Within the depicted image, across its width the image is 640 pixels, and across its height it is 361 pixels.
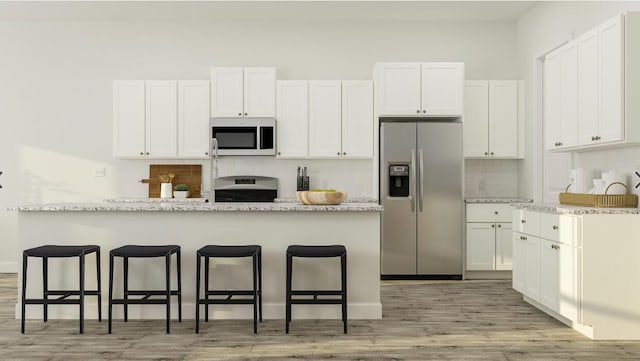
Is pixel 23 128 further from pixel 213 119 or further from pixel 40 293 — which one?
pixel 40 293

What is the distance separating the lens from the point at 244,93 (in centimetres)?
596

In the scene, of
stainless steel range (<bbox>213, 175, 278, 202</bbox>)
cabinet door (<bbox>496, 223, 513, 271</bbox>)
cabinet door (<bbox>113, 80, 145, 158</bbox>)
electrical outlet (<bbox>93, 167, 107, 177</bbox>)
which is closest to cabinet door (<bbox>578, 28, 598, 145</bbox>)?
cabinet door (<bbox>496, 223, 513, 271</bbox>)

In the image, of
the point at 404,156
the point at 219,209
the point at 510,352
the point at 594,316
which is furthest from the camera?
the point at 404,156

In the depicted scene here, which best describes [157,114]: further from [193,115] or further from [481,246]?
[481,246]

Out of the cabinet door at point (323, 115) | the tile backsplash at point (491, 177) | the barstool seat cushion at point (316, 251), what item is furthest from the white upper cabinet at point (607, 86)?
the cabinet door at point (323, 115)

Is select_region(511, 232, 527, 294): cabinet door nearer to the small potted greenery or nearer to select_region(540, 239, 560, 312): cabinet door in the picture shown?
select_region(540, 239, 560, 312): cabinet door

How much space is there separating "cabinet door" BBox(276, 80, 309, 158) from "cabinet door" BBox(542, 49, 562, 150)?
2565mm

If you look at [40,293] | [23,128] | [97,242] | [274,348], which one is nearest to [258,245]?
[274,348]

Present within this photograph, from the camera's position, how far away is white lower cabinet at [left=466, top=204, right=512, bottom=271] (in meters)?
5.74

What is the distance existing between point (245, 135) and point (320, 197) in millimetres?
2258

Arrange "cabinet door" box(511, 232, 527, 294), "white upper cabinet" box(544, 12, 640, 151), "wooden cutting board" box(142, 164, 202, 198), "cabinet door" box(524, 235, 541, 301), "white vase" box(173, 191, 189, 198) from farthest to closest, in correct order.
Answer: "wooden cutting board" box(142, 164, 202, 198) < "white vase" box(173, 191, 189, 198) < "cabinet door" box(511, 232, 527, 294) < "cabinet door" box(524, 235, 541, 301) < "white upper cabinet" box(544, 12, 640, 151)

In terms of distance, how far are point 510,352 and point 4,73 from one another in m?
6.35

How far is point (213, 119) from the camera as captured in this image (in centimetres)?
593

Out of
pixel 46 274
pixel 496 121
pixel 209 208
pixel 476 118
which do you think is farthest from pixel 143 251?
pixel 496 121
